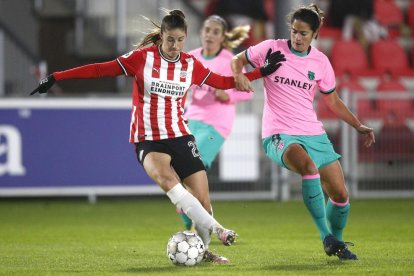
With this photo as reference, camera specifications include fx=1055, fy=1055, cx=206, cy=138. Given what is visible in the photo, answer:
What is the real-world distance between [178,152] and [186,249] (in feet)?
2.61

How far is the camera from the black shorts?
329 inches

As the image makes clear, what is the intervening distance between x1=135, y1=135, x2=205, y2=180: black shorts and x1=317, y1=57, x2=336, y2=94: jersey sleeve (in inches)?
50.6

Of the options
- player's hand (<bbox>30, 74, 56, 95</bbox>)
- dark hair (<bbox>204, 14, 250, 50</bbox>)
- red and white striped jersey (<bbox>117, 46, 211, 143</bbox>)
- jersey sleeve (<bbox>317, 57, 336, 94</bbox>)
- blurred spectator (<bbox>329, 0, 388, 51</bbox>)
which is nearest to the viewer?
player's hand (<bbox>30, 74, 56, 95</bbox>)

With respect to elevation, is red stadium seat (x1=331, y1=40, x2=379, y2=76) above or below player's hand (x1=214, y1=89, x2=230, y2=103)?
above

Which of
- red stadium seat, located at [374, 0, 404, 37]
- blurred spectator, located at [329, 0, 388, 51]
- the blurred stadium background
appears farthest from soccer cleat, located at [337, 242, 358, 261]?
red stadium seat, located at [374, 0, 404, 37]

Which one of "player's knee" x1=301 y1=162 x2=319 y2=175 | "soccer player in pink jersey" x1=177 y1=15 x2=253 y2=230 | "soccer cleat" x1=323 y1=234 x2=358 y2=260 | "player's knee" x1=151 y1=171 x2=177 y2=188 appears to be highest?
"soccer player in pink jersey" x1=177 y1=15 x2=253 y2=230

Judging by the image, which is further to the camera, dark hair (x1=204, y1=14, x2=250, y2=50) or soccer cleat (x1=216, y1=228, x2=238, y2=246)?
dark hair (x1=204, y1=14, x2=250, y2=50)

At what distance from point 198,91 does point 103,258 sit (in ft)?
9.18

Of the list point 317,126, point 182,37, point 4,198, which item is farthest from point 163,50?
point 4,198

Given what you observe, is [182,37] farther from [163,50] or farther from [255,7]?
[255,7]

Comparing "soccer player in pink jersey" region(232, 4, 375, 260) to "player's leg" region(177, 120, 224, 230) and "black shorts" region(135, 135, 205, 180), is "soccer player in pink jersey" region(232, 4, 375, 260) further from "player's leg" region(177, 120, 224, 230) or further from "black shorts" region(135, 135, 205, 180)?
"player's leg" region(177, 120, 224, 230)

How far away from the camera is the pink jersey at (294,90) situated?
28.8 feet

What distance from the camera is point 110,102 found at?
1552 cm

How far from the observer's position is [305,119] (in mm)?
8797
